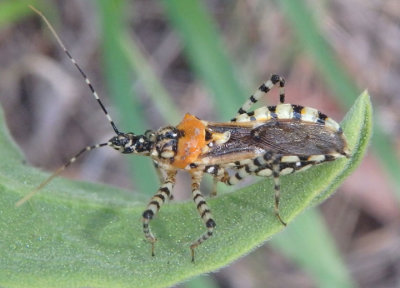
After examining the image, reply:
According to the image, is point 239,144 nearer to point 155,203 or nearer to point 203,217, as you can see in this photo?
point 155,203

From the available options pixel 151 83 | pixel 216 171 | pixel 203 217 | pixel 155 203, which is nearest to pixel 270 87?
pixel 216 171

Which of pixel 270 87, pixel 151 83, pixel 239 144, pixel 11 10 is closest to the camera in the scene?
pixel 239 144

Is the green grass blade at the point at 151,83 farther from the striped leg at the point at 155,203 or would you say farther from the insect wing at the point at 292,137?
the insect wing at the point at 292,137

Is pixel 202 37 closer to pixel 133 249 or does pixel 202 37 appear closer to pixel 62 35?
pixel 62 35

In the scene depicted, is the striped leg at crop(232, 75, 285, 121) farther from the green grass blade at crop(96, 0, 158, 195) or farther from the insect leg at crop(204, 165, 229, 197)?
the green grass blade at crop(96, 0, 158, 195)

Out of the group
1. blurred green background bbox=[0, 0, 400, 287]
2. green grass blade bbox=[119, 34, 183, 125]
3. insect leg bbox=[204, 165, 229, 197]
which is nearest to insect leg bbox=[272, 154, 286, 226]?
insect leg bbox=[204, 165, 229, 197]

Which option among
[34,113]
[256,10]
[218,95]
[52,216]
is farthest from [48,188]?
[256,10]

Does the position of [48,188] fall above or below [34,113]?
below
